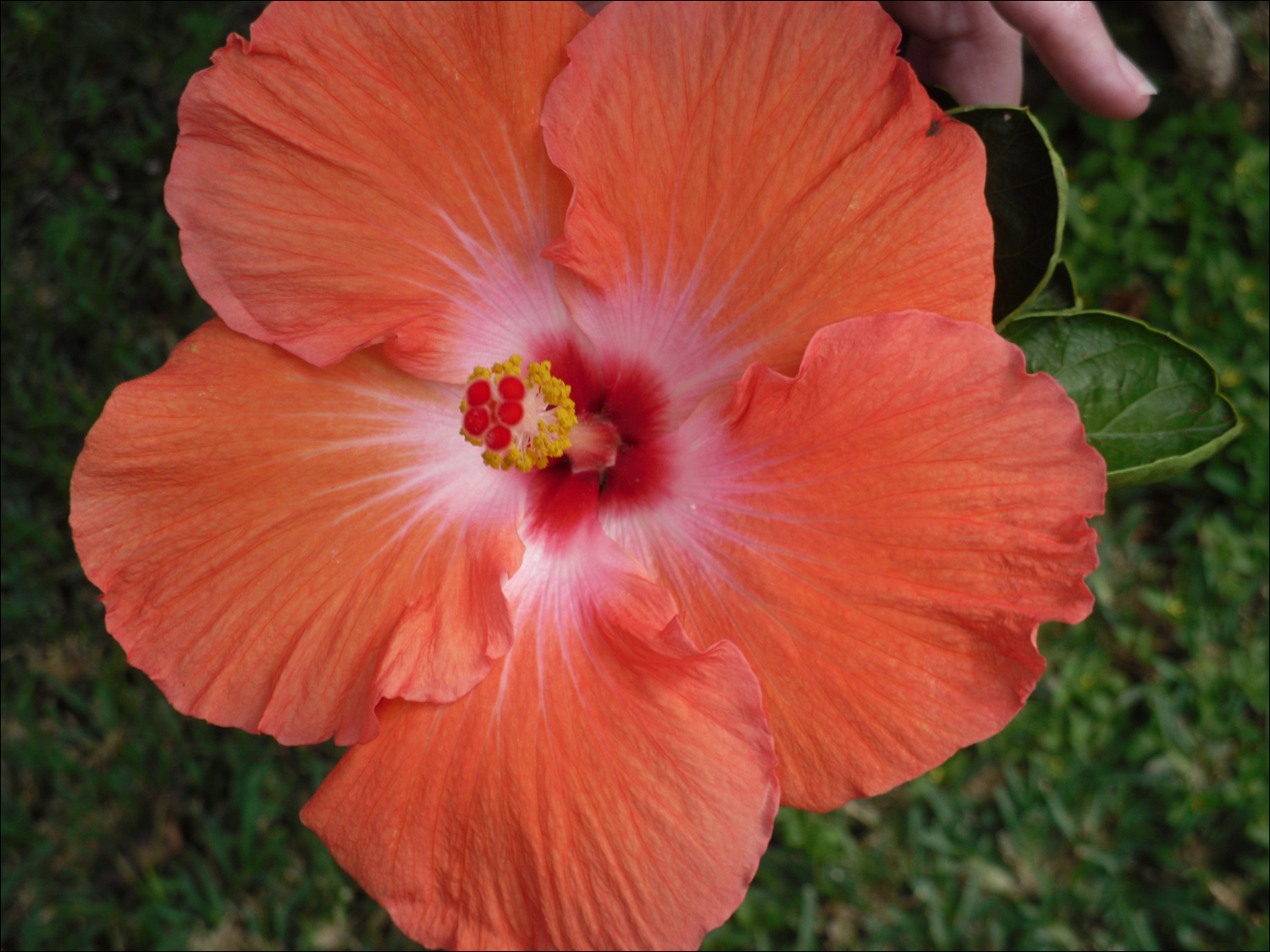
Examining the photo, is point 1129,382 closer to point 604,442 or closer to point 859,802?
point 604,442

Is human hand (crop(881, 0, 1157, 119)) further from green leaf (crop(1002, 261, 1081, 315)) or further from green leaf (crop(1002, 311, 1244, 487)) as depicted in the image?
green leaf (crop(1002, 311, 1244, 487))

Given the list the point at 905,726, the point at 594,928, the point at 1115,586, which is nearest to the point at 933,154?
the point at 905,726

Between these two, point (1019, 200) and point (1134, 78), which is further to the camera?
point (1134, 78)

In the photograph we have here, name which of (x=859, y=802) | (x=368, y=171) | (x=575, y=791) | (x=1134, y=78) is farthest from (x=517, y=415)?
(x=859, y=802)

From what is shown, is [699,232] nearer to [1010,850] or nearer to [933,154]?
[933,154]

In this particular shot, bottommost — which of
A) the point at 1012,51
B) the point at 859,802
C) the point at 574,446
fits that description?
the point at 859,802

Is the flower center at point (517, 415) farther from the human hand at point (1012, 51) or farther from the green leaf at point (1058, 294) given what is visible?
the human hand at point (1012, 51)

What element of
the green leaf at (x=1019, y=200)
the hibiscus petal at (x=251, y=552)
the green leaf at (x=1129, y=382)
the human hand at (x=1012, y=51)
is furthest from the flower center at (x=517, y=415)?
the human hand at (x=1012, y=51)
